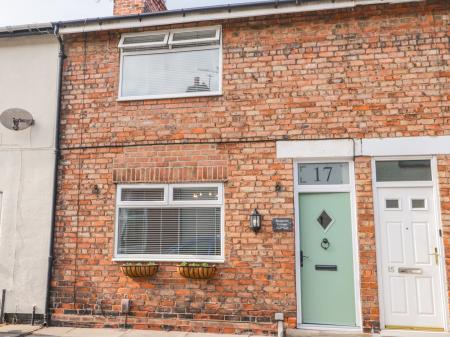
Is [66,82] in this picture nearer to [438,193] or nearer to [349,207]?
[349,207]

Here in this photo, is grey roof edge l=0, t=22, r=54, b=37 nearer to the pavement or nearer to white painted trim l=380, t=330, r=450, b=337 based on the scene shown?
the pavement

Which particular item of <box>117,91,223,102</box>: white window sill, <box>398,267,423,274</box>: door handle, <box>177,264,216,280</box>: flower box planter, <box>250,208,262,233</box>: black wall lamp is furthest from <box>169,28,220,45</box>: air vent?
<box>398,267,423,274</box>: door handle

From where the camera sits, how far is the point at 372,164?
19.9ft

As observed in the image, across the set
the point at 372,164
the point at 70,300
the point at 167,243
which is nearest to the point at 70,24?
the point at 167,243

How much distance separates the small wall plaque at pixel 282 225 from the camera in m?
6.07

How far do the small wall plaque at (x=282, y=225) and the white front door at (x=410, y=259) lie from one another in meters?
1.28

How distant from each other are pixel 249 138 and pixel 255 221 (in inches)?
50.4

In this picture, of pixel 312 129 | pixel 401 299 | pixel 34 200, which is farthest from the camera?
pixel 34 200

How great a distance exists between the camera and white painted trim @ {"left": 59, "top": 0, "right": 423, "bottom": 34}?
248 inches

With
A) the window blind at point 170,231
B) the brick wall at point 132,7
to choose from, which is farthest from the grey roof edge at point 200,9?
the window blind at point 170,231

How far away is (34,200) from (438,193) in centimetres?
623

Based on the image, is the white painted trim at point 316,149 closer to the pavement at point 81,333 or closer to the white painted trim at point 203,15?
the white painted trim at point 203,15

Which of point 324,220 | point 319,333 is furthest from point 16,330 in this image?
point 324,220

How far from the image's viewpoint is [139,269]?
6180 mm
